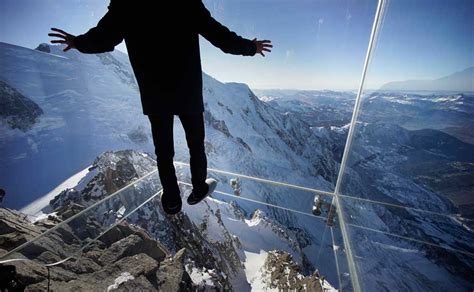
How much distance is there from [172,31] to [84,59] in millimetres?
53145

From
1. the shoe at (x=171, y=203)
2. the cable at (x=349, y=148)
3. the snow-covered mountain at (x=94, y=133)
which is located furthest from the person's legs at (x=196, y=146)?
the snow-covered mountain at (x=94, y=133)

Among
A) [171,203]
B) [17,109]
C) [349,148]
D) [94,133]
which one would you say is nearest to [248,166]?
[94,133]

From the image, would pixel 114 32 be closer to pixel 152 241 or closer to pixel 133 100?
pixel 152 241

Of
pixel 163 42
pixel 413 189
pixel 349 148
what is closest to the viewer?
pixel 163 42

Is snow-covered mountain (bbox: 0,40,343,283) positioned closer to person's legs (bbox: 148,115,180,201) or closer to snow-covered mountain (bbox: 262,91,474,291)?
snow-covered mountain (bbox: 262,91,474,291)

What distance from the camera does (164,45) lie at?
976 millimetres

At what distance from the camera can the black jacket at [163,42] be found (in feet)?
3.13

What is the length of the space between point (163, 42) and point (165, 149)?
49 centimetres

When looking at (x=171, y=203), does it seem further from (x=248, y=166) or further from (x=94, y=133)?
(x=248, y=166)

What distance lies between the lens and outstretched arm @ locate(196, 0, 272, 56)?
104cm

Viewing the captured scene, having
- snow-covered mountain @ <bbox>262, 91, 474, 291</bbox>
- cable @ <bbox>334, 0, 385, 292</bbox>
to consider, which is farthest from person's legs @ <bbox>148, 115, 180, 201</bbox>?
cable @ <bbox>334, 0, 385, 292</bbox>

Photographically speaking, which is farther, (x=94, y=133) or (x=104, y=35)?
(x=94, y=133)

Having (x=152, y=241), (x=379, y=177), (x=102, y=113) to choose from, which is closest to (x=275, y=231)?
(x=379, y=177)

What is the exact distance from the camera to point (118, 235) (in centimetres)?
195
